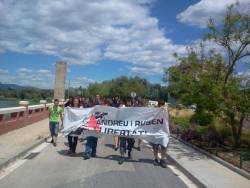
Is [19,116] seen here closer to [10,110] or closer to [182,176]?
[10,110]

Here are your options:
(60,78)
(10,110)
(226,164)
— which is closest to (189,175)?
(226,164)

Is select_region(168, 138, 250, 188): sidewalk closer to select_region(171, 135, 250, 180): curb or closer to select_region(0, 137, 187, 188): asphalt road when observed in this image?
select_region(171, 135, 250, 180): curb

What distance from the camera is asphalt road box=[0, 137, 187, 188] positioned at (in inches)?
367

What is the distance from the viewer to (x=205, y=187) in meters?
9.59

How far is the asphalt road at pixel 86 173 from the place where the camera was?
9.32 m

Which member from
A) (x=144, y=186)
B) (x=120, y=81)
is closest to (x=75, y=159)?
(x=144, y=186)

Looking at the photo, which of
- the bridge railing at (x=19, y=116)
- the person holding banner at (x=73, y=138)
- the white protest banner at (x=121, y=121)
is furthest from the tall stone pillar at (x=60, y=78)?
the white protest banner at (x=121, y=121)

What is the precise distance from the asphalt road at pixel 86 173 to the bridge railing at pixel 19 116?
16.1ft

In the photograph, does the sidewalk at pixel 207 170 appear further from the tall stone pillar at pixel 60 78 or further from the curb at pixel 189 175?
the tall stone pillar at pixel 60 78

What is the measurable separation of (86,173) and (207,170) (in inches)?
129

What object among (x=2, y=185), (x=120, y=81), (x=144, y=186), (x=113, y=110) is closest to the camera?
(x=2, y=185)

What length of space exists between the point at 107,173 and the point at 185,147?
702cm

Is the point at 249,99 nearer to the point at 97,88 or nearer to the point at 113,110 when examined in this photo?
the point at 113,110

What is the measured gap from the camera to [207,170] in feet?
38.4
